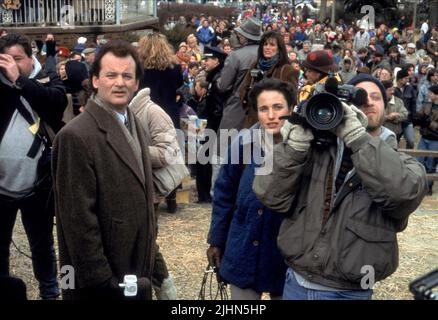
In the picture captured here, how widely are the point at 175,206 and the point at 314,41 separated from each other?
1761 centimetres

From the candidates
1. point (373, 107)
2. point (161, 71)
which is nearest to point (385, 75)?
point (161, 71)

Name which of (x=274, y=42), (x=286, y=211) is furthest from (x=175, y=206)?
(x=286, y=211)

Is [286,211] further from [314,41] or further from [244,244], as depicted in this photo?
[314,41]

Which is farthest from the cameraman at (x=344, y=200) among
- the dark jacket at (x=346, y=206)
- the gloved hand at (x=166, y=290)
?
the gloved hand at (x=166, y=290)

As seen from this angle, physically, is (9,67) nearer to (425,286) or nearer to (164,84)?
(164,84)

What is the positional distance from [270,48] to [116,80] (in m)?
3.07

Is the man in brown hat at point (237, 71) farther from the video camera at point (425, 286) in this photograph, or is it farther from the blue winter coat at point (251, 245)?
the video camera at point (425, 286)

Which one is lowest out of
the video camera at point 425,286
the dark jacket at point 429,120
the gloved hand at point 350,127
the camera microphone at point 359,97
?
the dark jacket at point 429,120

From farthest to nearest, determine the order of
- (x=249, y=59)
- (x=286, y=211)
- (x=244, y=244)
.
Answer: (x=249, y=59)
(x=244, y=244)
(x=286, y=211)

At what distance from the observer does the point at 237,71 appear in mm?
7078

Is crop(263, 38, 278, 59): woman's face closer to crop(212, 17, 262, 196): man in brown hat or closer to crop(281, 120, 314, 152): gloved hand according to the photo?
crop(212, 17, 262, 196): man in brown hat

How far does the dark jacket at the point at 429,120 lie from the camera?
1001 centimetres

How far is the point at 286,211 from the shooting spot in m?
3.29

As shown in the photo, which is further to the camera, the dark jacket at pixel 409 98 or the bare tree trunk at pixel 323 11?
the bare tree trunk at pixel 323 11
